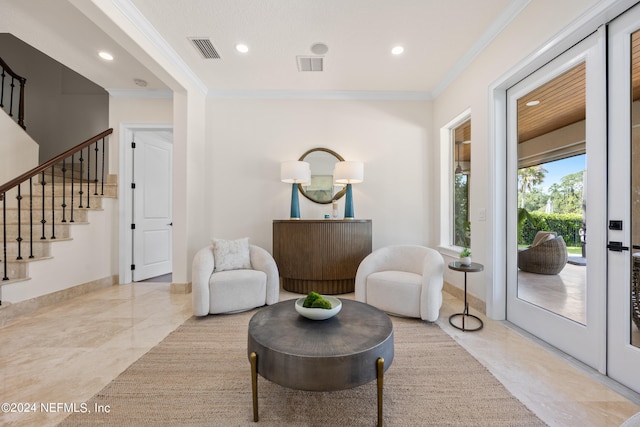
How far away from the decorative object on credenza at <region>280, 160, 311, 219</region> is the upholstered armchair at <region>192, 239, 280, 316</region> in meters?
0.89

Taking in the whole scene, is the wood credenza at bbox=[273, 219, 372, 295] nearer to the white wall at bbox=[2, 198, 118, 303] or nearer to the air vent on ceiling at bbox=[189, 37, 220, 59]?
the air vent on ceiling at bbox=[189, 37, 220, 59]

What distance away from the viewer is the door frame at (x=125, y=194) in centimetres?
402

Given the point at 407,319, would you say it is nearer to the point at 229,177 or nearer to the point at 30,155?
the point at 229,177

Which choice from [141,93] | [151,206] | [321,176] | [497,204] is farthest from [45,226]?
[497,204]

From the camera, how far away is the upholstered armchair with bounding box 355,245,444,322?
2.56m

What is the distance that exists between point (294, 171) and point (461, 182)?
7.43ft

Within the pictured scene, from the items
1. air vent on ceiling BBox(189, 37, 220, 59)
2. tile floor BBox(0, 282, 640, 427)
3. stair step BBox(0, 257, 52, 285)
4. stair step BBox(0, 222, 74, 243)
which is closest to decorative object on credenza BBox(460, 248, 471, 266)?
tile floor BBox(0, 282, 640, 427)

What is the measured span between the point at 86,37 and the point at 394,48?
128 inches

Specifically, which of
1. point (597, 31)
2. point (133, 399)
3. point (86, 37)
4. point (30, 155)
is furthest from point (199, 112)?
point (597, 31)

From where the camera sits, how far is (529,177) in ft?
7.93

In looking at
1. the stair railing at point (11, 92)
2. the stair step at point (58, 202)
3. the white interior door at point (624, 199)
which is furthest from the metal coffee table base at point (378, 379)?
the stair railing at point (11, 92)

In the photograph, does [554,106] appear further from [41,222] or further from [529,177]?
[41,222]

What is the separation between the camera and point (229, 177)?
4.02 metres

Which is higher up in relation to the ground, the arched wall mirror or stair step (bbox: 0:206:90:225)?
the arched wall mirror
